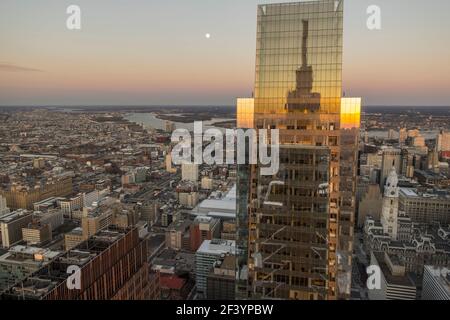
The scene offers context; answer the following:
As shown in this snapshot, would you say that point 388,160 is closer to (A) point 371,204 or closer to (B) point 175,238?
(A) point 371,204

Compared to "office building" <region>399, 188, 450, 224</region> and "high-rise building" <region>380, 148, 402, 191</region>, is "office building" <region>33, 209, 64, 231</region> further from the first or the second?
"office building" <region>399, 188, 450, 224</region>

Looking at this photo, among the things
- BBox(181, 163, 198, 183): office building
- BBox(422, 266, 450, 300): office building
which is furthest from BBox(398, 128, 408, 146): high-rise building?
BBox(181, 163, 198, 183): office building

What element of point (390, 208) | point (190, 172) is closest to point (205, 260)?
point (390, 208)

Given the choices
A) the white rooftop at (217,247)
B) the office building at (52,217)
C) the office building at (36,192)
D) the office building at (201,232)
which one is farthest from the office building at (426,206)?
the office building at (36,192)

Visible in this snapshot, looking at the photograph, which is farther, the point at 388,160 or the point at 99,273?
the point at 388,160

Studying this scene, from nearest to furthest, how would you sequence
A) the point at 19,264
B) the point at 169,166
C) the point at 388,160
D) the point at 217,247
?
the point at 19,264 → the point at 217,247 → the point at 388,160 → the point at 169,166
